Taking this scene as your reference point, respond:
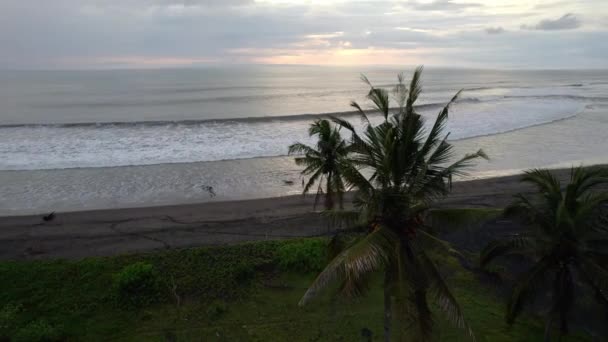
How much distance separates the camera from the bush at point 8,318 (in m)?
9.99

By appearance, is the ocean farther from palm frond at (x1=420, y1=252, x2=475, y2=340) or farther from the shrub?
palm frond at (x1=420, y1=252, x2=475, y2=340)

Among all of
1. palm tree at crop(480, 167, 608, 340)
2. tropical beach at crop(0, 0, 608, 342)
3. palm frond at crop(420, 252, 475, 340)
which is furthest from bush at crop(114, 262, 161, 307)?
palm tree at crop(480, 167, 608, 340)

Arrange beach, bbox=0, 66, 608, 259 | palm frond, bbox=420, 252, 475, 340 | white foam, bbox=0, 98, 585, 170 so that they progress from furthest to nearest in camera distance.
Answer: white foam, bbox=0, 98, 585, 170
beach, bbox=0, 66, 608, 259
palm frond, bbox=420, 252, 475, 340

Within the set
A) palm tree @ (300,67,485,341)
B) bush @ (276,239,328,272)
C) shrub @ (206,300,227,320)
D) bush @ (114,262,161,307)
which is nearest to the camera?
palm tree @ (300,67,485,341)

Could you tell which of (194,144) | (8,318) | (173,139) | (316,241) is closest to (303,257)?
(316,241)

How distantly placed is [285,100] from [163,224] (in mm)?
48194

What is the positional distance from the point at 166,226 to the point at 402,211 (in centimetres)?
1138

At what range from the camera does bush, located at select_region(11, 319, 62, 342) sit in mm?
9734

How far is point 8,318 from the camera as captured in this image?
33.8 ft

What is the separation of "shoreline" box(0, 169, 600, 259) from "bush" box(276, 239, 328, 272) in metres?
0.74

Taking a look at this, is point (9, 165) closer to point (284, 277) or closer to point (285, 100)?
point (284, 277)

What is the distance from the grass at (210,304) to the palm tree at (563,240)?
1680 millimetres

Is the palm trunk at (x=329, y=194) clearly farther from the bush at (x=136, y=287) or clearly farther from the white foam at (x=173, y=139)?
the white foam at (x=173, y=139)

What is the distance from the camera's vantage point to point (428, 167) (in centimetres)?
718
